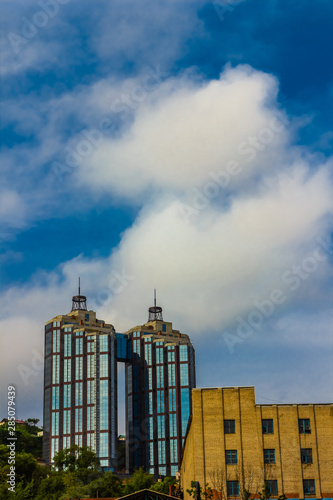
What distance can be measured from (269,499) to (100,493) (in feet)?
203

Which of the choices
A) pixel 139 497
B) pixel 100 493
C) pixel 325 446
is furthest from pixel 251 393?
pixel 100 493

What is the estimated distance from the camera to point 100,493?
407ft

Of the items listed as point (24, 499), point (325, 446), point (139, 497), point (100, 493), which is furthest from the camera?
point (100, 493)

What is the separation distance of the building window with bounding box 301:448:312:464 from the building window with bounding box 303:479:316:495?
199 cm

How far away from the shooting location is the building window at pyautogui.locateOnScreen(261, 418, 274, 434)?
72562 millimetres

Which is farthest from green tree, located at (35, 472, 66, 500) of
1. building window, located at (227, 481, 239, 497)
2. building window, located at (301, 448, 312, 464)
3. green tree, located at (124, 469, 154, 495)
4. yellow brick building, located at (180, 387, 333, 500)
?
building window, located at (301, 448, 312, 464)

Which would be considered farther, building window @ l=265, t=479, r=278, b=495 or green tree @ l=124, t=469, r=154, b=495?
green tree @ l=124, t=469, r=154, b=495

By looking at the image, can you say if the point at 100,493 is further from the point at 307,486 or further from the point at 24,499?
the point at 307,486

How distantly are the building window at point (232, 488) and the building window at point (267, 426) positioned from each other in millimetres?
6387

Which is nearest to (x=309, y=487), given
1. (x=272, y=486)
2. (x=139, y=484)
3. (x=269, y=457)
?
(x=272, y=486)

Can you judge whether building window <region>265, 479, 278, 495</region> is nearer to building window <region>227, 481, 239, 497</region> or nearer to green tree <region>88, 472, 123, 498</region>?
building window <region>227, 481, 239, 497</region>

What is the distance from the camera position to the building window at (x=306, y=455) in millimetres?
71875

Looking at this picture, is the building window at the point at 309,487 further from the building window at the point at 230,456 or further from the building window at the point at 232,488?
the building window at the point at 230,456

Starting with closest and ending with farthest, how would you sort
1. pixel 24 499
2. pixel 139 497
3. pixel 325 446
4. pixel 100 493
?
pixel 139 497 < pixel 325 446 < pixel 24 499 < pixel 100 493
